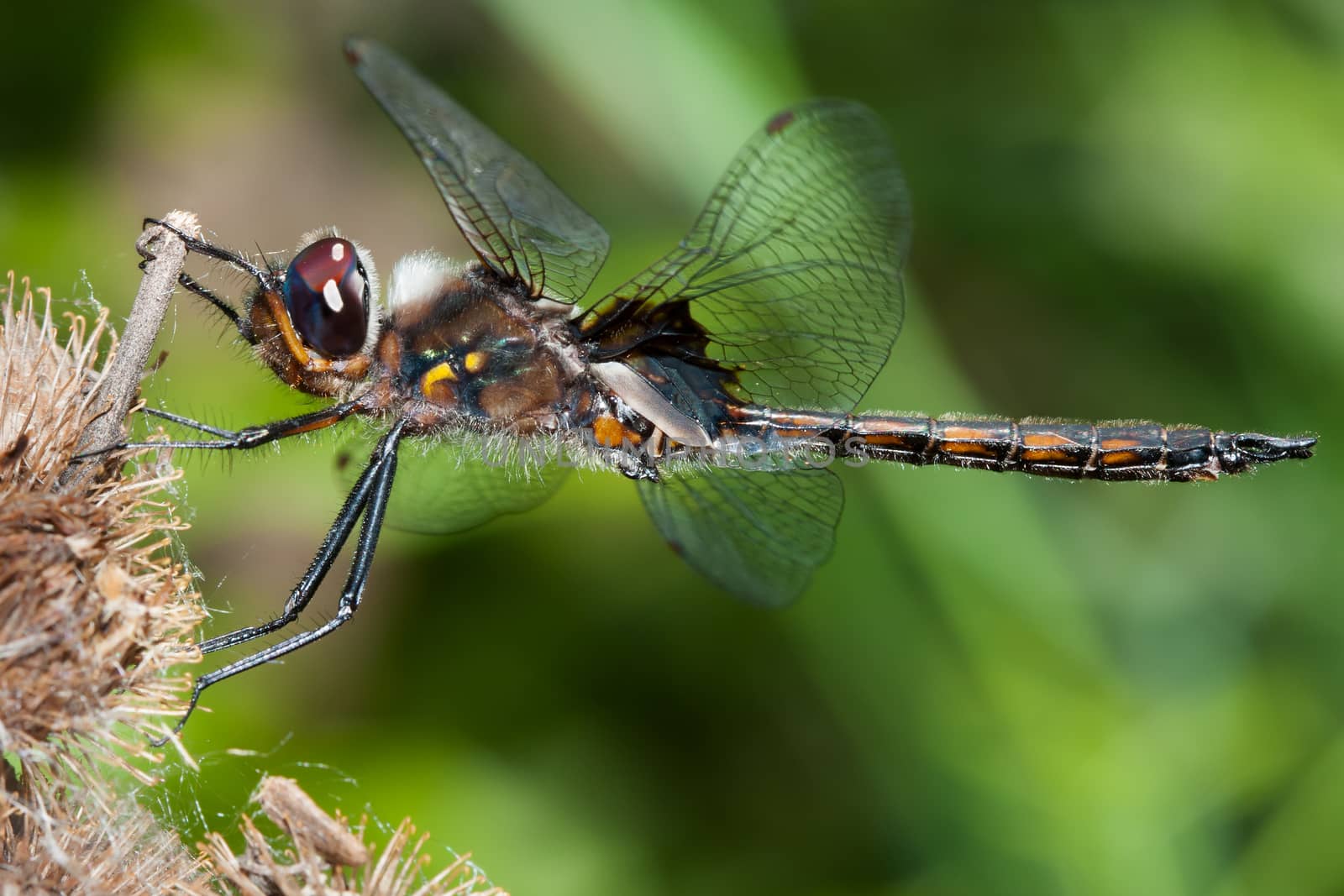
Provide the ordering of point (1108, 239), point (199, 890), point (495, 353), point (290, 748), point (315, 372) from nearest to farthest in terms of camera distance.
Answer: point (199, 890), point (315, 372), point (495, 353), point (290, 748), point (1108, 239)

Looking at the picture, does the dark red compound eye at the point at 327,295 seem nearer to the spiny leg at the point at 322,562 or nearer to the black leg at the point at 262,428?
the black leg at the point at 262,428

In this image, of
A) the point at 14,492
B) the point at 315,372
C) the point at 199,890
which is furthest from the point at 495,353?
the point at 199,890

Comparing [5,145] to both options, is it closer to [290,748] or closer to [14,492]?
[290,748]

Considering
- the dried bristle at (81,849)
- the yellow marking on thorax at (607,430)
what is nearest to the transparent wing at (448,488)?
the yellow marking on thorax at (607,430)

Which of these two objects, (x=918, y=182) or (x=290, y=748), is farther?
(x=918, y=182)

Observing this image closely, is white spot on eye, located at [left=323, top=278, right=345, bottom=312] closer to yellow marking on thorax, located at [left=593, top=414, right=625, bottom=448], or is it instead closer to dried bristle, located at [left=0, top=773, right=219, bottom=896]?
yellow marking on thorax, located at [left=593, top=414, right=625, bottom=448]

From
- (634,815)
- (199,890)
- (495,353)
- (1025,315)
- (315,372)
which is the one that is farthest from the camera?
(1025,315)
